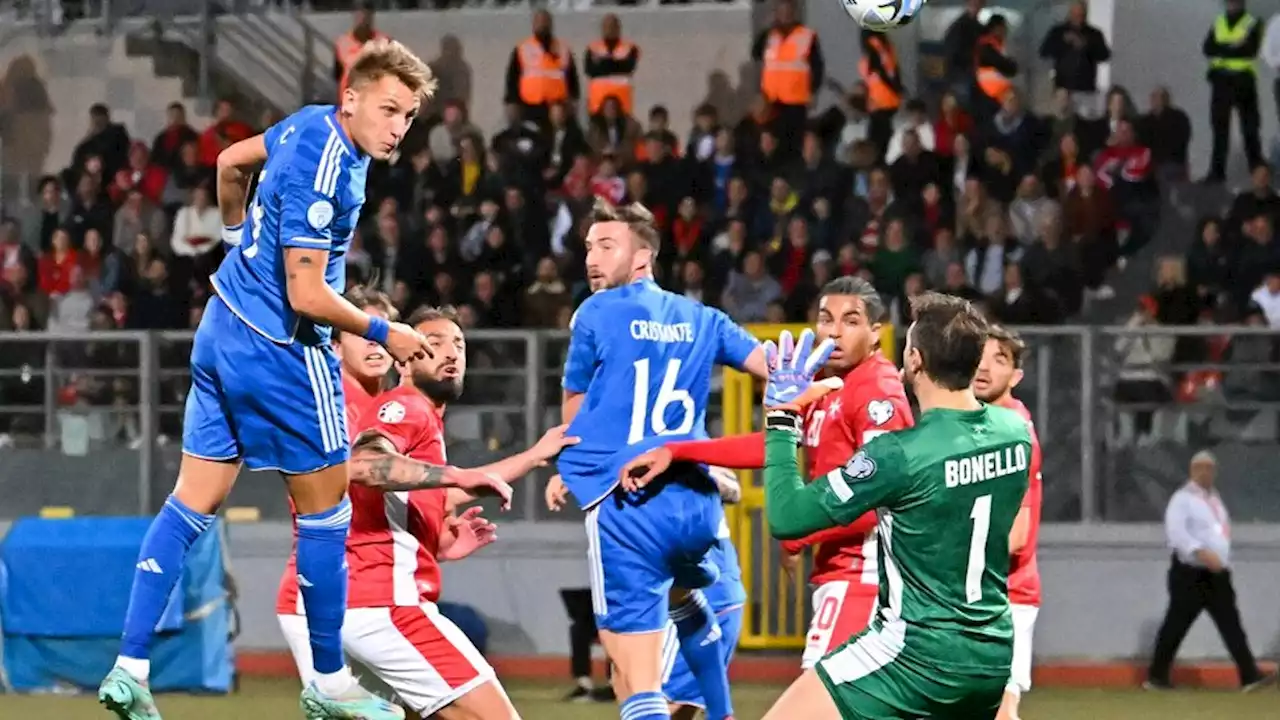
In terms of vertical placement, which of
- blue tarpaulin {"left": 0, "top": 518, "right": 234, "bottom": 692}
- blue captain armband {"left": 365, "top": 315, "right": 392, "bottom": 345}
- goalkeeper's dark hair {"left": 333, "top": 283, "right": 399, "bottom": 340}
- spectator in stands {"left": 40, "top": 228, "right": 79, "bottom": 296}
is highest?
spectator in stands {"left": 40, "top": 228, "right": 79, "bottom": 296}

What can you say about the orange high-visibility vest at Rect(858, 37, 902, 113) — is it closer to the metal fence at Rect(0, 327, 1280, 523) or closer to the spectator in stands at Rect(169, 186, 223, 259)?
the metal fence at Rect(0, 327, 1280, 523)

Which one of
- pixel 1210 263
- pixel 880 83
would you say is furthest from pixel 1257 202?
pixel 880 83

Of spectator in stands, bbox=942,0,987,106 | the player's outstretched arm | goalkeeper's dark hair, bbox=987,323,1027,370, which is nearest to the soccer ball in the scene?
goalkeeper's dark hair, bbox=987,323,1027,370

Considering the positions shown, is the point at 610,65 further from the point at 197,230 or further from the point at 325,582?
the point at 325,582

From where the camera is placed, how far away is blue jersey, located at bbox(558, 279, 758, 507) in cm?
787

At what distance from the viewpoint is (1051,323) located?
1573cm

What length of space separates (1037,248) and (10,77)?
1089 cm

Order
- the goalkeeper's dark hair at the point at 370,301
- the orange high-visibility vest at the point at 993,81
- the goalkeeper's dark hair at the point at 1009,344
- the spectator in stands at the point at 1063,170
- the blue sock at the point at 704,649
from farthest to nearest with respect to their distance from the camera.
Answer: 1. the orange high-visibility vest at the point at 993,81
2. the spectator in stands at the point at 1063,170
3. the goalkeeper's dark hair at the point at 1009,344
4. the blue sock at the point at 704,649
5. the goalkeeper's dark hair at the point at 370,301

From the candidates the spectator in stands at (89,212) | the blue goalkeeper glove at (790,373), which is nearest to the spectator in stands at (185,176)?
the spectator in stands at (89,212)

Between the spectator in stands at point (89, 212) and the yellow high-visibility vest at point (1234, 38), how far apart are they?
9.83 metres

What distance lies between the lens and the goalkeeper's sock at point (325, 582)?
6.93 metres

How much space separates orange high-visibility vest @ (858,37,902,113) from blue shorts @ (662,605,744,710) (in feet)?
32.4

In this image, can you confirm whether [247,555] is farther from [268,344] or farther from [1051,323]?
[268,344]

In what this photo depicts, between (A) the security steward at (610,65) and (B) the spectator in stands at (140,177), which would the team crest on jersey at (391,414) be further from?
(B) the spectator in stands at (140,177)
